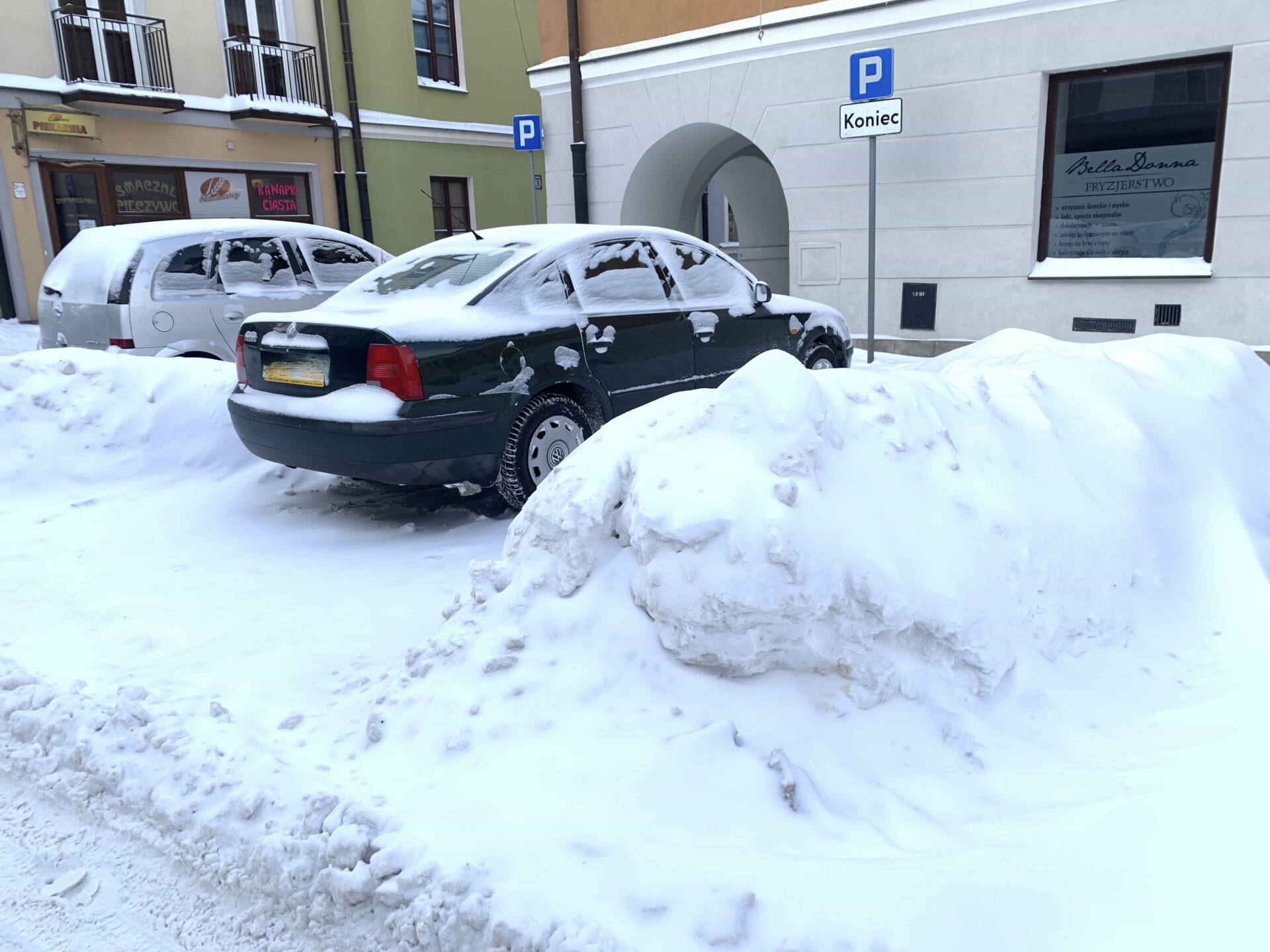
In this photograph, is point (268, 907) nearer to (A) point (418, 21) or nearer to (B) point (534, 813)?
(B) point (534, 813)

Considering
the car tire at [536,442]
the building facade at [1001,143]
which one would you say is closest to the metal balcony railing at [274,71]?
the building facade at [1001,143]

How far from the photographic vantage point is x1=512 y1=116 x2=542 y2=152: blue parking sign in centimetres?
1305

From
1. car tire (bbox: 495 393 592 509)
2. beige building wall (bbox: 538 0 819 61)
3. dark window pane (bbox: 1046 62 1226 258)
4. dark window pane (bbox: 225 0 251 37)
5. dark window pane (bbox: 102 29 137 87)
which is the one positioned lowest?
car tire (bbox: 495 393 592 509)

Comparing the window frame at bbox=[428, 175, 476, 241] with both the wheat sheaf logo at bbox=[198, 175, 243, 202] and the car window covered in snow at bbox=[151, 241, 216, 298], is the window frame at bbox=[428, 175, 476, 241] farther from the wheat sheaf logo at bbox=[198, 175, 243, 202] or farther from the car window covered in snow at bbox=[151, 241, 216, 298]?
the car window covered in snow at bbox=[151, 241, 216, 298]

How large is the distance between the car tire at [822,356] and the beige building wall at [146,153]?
13.8 meters

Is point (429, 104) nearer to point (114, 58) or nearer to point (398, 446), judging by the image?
point (114, 58)

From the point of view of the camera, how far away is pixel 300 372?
5047 mm

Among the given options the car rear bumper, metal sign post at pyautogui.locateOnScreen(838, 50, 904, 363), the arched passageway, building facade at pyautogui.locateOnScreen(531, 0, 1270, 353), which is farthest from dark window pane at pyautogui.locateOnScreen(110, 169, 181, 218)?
the car rear bumper

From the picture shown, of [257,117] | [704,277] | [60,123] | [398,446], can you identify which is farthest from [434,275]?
[257,117]

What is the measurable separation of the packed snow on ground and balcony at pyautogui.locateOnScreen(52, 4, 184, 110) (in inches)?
576

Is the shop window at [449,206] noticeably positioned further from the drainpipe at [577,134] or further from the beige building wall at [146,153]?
the drainpipe at [577,134]

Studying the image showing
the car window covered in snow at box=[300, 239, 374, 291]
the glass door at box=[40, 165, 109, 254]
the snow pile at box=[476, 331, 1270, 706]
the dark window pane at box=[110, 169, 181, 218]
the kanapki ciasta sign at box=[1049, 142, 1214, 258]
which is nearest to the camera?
the snow pile at box=[476, 331, 1270, 706]

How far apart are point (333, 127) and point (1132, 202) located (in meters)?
15.1

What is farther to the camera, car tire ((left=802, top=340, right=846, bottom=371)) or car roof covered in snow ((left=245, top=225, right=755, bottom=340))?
car tire ((left=802, top=340, right=846, bottom=371))
